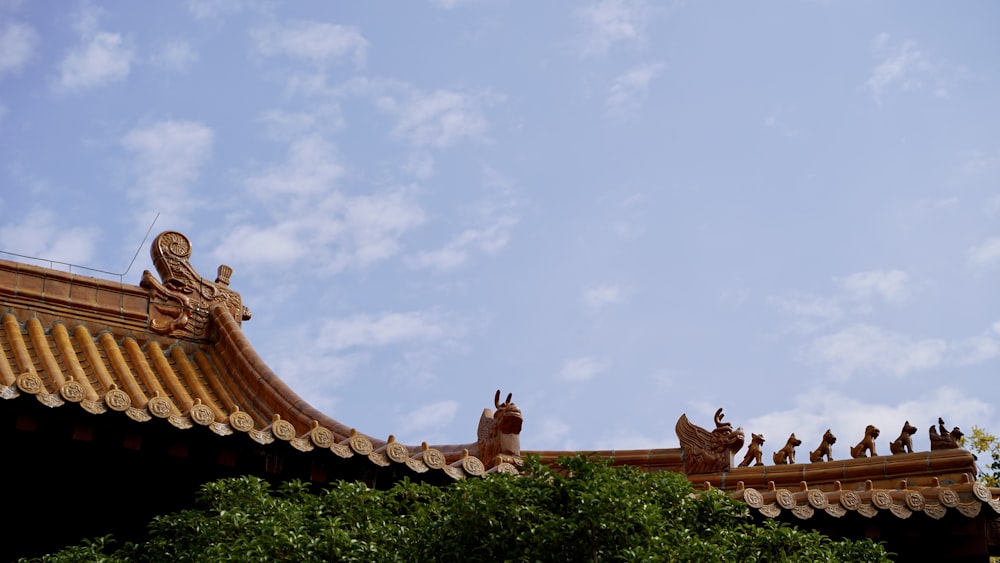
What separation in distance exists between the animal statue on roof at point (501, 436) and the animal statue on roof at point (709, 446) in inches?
121

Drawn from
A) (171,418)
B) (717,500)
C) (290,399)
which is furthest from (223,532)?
(290,399)

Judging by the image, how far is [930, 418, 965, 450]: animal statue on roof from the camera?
41.0 feet

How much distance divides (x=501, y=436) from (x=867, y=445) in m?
4.44

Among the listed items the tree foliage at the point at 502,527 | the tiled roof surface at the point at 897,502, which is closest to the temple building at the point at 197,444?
the tiled roof surface at the point at 897,502

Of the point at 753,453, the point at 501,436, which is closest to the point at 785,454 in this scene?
the point at 753,453

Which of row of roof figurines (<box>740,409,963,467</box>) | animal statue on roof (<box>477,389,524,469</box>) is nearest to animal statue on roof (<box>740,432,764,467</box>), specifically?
row of roof figurines (<box>740,409,963,467</box>)

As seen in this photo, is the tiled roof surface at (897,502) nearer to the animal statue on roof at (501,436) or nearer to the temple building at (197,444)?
the temple building at (197,444)

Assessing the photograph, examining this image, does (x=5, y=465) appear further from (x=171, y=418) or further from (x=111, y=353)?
(x=111, y=353)

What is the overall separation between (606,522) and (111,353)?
6.29 metres

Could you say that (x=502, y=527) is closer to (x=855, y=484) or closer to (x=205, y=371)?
(x=205, y=371)

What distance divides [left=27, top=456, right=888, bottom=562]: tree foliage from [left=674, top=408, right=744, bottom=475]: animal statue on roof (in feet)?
15.2

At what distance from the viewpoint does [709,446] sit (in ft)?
41.8

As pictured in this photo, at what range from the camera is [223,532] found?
297 inches

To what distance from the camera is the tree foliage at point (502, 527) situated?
6988 mm
